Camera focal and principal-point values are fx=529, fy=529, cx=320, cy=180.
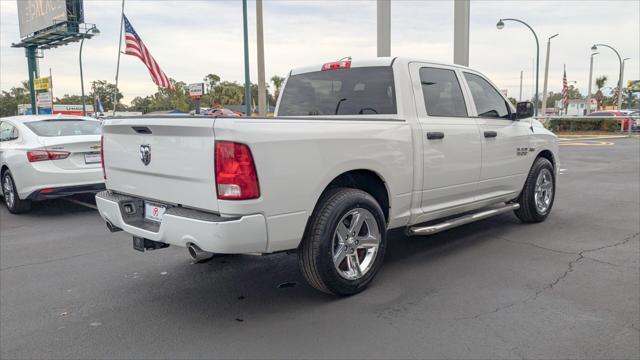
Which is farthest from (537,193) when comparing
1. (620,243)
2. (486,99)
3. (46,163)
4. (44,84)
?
(44,84)

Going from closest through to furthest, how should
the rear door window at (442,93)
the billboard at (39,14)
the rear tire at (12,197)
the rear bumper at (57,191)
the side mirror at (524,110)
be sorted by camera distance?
the rear door window at (442,93) < the side mirror at (524,110) < the rear bumper at (57,191) < the rear tire at (12,197) < the billboard at (39,14)

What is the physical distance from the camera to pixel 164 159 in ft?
12.3

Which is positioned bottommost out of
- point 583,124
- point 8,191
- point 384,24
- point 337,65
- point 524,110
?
point 583,124

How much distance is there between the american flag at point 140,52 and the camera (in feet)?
53.6

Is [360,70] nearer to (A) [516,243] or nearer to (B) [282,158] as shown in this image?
(B) [282,158]

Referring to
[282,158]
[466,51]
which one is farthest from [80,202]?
[466,51]

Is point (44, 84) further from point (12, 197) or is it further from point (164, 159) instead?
Result: point (164, 159)

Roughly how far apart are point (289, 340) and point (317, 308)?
1.84ft

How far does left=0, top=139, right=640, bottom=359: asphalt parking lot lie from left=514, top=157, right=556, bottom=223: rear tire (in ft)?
1.02

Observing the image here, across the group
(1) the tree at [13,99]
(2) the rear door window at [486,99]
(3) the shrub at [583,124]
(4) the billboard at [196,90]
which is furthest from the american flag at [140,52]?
(1) the tree at [13,99]

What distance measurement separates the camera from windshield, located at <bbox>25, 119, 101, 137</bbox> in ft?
26.1

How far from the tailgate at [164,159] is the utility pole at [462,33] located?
1135 cm

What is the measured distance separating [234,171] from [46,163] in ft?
17.4

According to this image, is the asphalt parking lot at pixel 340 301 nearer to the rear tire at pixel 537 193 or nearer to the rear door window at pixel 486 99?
the rear tire at pixel 537 193
